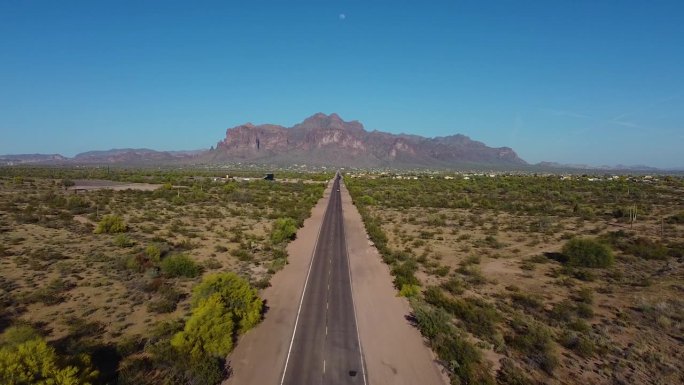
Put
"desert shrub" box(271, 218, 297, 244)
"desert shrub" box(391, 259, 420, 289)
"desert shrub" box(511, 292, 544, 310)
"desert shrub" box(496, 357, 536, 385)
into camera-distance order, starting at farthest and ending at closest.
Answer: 1. "desert shrub" box(271, 218, 297, 244)
2. "desert shrub" box(391, 259, 420, 289)
3. "desert shrub" box(511, 292, 544, 310)
4. "desert shrub" box(496, 357, 536, 385)

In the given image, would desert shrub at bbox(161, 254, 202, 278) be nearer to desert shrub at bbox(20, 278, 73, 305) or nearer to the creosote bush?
desert shrub at bbox(20, 278, 73, 305)

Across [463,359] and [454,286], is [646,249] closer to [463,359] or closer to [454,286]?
[454,286]

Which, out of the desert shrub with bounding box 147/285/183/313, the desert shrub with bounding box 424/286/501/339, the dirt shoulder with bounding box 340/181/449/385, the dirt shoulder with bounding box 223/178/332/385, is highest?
the desert shrub with bounding box 147/285/183/313

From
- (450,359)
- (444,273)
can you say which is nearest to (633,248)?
(444,273)

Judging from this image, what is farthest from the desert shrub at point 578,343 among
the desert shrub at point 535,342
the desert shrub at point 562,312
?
the desert shrub at point 562,312

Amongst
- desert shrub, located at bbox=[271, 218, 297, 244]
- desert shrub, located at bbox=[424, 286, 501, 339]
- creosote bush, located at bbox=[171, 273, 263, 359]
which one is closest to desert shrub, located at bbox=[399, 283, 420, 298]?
desert shrub, located at bbox=[424, 286, 501, 339]

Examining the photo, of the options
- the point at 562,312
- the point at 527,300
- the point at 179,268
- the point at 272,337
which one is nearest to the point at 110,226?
the point at 179,268

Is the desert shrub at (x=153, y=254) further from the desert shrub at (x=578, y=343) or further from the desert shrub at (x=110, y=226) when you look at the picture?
the desert shrub at (x=578, y=343)

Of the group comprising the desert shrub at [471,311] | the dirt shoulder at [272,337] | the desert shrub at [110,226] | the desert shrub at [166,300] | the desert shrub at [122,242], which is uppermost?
the desert shrub at [110,226]
